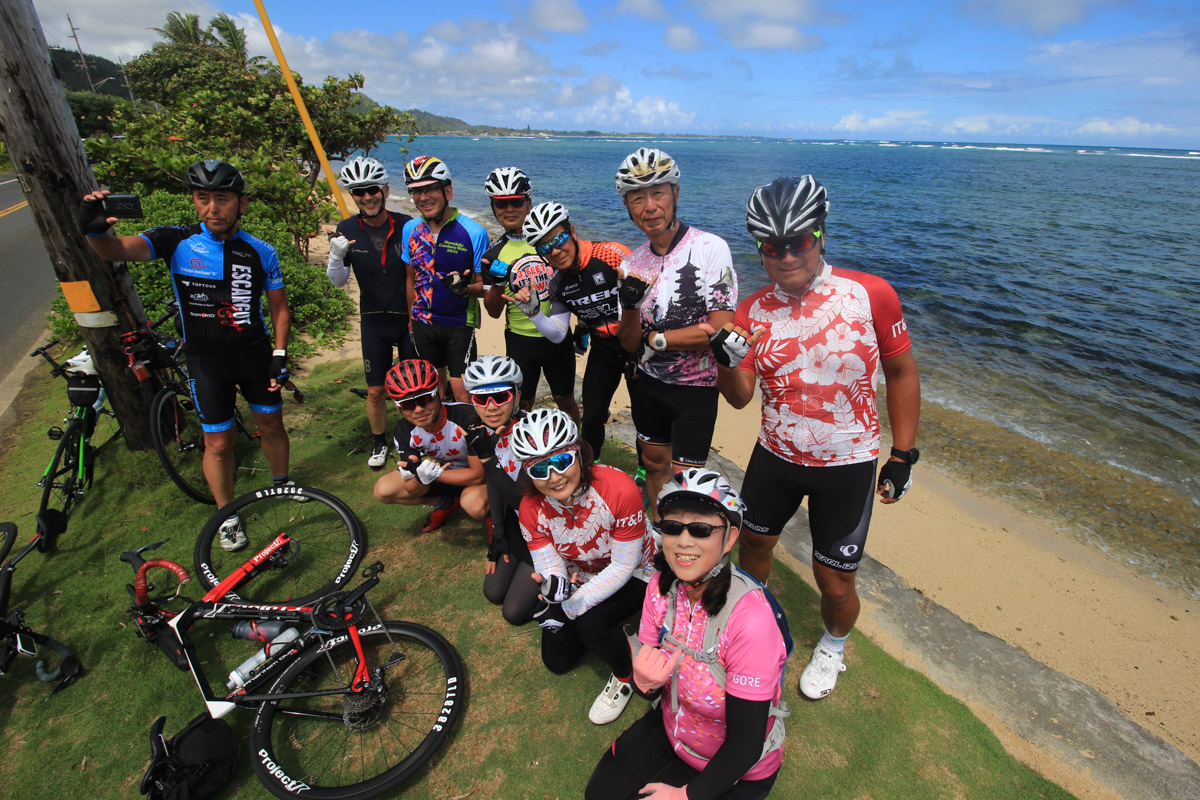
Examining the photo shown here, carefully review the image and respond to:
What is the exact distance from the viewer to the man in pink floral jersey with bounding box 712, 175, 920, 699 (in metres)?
3.11

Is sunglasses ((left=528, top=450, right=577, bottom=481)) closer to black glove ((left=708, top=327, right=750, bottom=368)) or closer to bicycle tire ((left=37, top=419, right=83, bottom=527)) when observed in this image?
black glove ((left=708, top=327, right=750, bottom=368))

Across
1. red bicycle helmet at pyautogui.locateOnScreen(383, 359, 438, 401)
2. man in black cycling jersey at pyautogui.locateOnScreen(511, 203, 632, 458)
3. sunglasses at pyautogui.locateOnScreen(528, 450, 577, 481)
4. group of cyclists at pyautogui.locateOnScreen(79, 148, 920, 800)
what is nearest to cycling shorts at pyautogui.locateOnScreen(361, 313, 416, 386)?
group of cyclists at pyautogui.locateOnScreen(79, 148, 920, 800)

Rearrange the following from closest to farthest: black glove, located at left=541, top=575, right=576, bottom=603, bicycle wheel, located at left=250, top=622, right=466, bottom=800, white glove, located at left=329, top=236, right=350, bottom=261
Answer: bicycle wheel, located at left=250, top=622, right=466, bottom=800 → black glove, located at left=541, top=575, right=576, bottom=603 → white glove, located at left=329, top=236, right=350, bottom=261

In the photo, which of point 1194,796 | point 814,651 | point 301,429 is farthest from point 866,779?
point 301,429

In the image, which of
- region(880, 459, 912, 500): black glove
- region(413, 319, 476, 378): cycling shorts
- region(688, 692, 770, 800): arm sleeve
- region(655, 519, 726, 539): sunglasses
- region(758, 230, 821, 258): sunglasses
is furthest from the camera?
region(413, 319, 476, 378): cycling shorts

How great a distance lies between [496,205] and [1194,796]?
6478mm

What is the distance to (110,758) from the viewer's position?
3330 mm

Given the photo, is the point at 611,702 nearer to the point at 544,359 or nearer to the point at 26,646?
the point at 544,359

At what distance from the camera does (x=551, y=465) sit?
3309mm

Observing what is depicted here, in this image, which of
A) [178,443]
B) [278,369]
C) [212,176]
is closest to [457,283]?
[278,369]

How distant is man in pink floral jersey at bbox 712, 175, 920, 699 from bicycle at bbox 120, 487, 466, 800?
259cm

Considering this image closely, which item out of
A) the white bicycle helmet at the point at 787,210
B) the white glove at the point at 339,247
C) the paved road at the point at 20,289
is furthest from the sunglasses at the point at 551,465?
the paved road at the point at 20,289

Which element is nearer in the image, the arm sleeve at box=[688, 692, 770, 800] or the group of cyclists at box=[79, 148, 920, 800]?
the arm sleeve at box=[688, 692, 770, 800]

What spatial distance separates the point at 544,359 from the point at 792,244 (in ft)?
9.49
